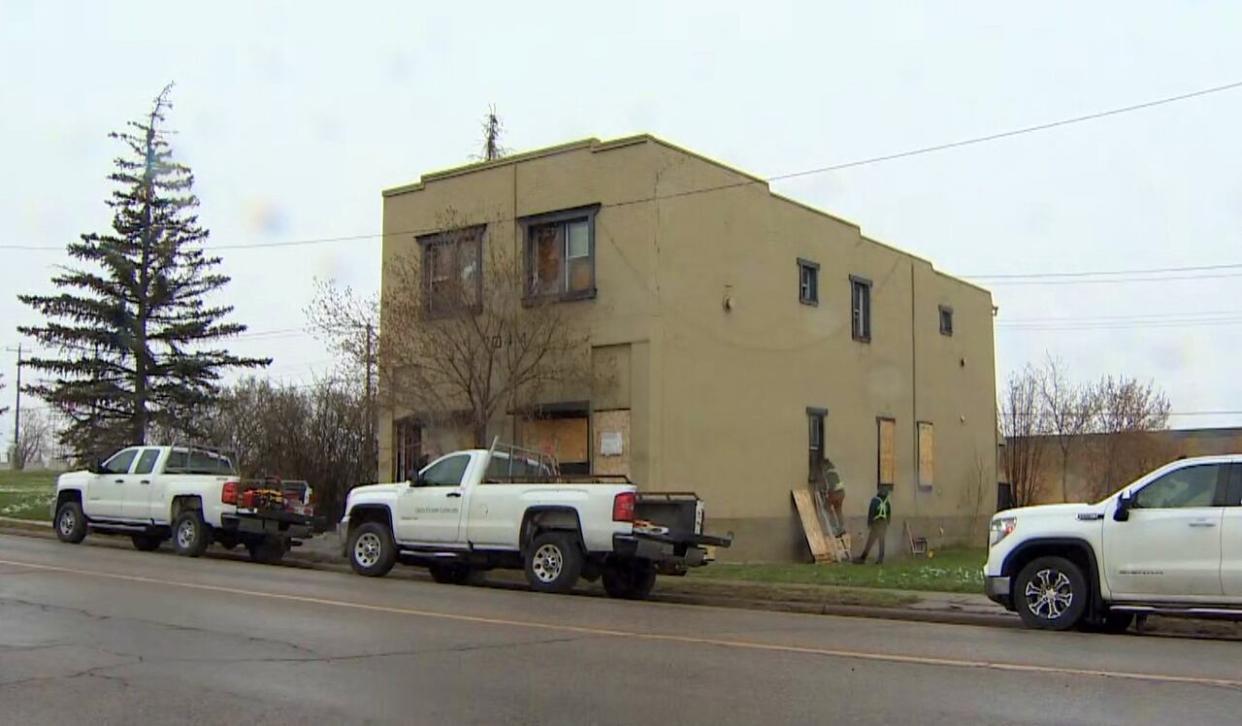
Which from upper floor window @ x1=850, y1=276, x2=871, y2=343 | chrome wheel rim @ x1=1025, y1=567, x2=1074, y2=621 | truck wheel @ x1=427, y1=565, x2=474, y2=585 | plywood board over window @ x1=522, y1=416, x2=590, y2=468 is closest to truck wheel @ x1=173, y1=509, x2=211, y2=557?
truck wheel @ x1=427, y1=565, x2=474, y2=585

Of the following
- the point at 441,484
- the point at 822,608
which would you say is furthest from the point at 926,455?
the point at 441,484

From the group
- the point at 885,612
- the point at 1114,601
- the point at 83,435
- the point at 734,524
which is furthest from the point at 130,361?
the point at 1114,601

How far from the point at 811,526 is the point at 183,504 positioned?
488 inches

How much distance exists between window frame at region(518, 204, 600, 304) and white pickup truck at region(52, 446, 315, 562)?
5711 millimetres

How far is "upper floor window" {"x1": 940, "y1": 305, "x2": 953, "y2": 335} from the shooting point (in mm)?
33531

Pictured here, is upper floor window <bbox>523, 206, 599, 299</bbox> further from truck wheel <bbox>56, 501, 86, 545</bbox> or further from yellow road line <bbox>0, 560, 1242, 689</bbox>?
yellow road line <bbox>0, 560, 1242, 689</bbox>

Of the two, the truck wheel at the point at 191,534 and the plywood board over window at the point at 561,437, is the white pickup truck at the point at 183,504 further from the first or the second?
the plywood board over window at the point at 561,437

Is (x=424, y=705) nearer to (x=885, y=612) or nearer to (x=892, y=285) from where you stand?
(x=885, y=612)

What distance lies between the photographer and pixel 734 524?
2377cm

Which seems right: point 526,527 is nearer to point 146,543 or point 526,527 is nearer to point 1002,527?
point 1002,527

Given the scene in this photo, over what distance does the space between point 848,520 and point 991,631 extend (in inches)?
580

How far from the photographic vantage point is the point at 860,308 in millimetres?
29219

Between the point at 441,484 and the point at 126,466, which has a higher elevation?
the point at 126,466

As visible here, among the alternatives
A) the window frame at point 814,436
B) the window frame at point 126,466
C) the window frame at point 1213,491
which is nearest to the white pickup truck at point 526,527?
the window frame at point 1213,491
